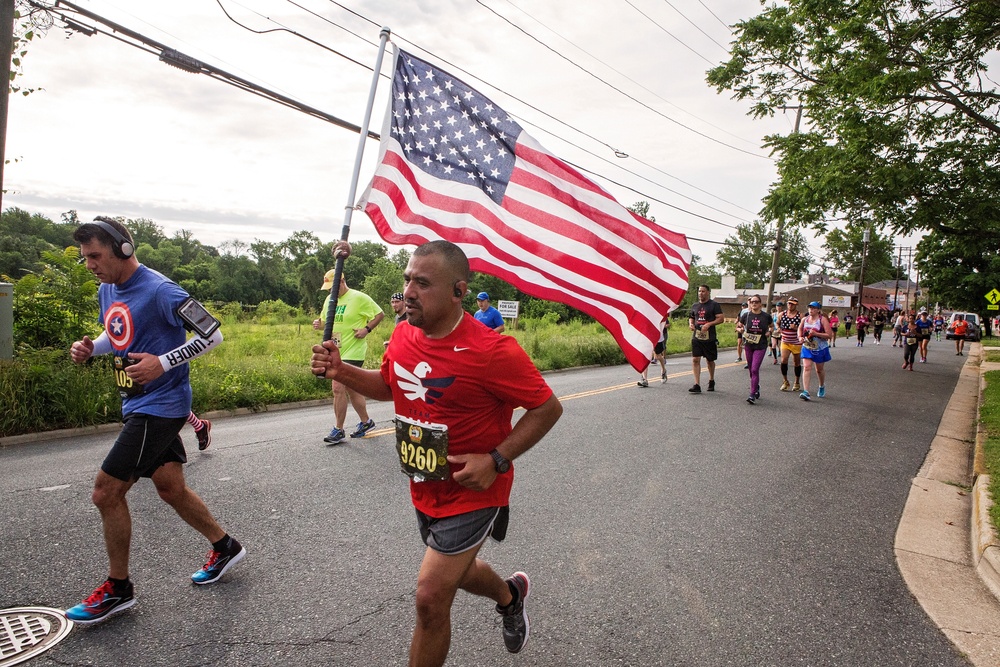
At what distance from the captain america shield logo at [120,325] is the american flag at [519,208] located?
1634 mm

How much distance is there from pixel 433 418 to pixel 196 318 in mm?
1671

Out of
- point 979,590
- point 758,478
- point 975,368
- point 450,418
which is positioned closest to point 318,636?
point 450,418

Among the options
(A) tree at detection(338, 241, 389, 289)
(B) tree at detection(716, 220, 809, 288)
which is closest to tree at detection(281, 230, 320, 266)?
(A) tree at detection(338, 241, 389, 289)

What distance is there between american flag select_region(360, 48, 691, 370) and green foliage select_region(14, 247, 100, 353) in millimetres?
8288

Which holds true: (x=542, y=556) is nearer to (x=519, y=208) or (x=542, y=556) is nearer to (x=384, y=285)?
(x=519, y=208)

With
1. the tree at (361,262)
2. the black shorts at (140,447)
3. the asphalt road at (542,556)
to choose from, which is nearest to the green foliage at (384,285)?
the tree at (361,262)

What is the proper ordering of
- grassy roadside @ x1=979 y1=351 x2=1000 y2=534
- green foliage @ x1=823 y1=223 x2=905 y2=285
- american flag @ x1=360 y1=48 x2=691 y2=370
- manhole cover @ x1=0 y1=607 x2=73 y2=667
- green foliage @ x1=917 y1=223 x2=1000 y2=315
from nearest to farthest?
1. manhole cover @ x1=0 y1=607 x2=73 y2=667
2. american flag @ x1=360 y1=48 x2=691 y2=370
3. grassy roadside @ x1=979 y1=351 x2=1000 y2=534
4. green foliage @ x1=917 y1=223 x2=1000 y2=315
5. green foliage @ x1=823 y1=223 x2=905 y2=285

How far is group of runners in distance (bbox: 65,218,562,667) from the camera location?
8.00ft

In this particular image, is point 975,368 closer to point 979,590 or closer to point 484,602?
point 979,590

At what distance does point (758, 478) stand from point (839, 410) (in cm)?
567

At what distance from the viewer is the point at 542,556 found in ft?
13.5

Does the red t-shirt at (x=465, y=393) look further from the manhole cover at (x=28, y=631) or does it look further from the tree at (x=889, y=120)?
the tree at (x=889, y=120)

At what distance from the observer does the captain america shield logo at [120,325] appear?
3.32 metres

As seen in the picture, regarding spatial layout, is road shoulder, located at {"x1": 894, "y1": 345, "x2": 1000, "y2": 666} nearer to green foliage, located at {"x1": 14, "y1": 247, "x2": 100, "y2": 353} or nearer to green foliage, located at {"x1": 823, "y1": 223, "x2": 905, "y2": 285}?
green foliage, located at {"x1": 14, "y1": 247, "x2": 100, "y2": 353}
